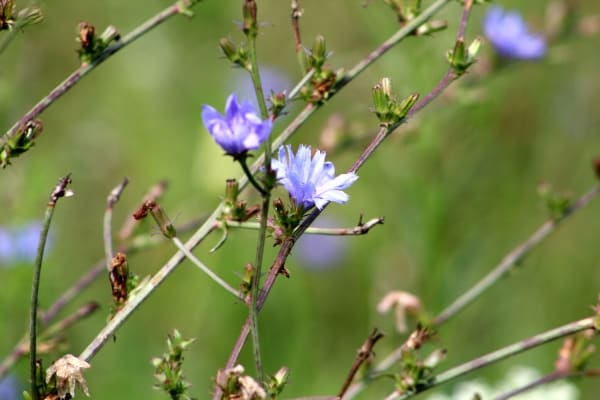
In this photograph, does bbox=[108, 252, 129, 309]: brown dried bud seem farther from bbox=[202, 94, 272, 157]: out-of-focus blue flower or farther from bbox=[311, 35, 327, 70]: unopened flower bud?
bbox=[311, 35, 327, 70]: unopened flower bud

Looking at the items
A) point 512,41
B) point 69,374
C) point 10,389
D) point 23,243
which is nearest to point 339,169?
point 512,41

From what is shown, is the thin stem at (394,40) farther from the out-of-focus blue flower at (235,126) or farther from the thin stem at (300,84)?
the out-of-focus blue flower at (235,126)

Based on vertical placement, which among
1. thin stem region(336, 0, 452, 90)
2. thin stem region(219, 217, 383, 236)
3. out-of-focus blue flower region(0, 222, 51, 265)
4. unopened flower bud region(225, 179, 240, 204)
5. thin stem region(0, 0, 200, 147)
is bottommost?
thin stem region(219, 217, 383, 236)

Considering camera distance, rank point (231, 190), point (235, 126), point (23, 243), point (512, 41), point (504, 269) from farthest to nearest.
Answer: point (512, 41) → point (23, 243) → point (504, 269) → point (231, 190) → point (235, 126)

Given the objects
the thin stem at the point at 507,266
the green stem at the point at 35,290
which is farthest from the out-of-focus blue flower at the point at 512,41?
the green stem at the point at 35,290

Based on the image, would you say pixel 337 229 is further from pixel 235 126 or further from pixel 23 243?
pixel 23 243

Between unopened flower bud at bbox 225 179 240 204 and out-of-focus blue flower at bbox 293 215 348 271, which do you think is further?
out-of-focus blue flower at bbox 293 215 348 271

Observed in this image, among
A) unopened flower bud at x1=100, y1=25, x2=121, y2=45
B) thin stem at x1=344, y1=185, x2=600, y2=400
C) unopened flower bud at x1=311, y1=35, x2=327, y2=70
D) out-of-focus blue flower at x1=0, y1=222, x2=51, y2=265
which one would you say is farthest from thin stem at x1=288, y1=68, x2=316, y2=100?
out-of-focus blue flower at x1=0, y1=222, x2=51, y2=265
